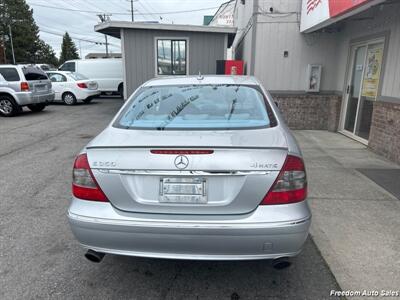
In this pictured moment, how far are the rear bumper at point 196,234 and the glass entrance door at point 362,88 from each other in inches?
233

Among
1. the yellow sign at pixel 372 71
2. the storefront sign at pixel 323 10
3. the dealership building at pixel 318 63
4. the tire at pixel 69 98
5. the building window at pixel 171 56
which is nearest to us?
the storefront sign at pixel 323 10

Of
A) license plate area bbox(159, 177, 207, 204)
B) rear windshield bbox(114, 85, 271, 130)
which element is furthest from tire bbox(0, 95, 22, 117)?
license plate area bbox(159, 177, 207, 204)

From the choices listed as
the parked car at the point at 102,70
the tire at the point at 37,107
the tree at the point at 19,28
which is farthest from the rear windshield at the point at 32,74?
the tree at the point at 19,28

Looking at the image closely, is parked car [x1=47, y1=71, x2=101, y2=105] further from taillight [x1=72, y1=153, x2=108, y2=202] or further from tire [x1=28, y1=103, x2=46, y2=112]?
taillight [x1=72, y1=153, x2=108, y2=202]

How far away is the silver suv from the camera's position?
35.0ft

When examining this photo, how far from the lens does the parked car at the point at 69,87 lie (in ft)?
49.1

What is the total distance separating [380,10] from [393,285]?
6.15m

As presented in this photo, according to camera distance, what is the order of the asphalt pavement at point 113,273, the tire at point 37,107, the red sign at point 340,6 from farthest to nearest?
the tire at point 37,107 < the red sign at point 340,6 < the asphalt pavement at point 113,273

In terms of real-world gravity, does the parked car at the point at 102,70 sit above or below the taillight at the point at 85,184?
above

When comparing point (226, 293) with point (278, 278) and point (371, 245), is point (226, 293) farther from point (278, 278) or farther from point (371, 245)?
point (371, 245)

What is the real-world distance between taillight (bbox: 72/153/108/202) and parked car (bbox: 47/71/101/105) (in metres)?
14.0

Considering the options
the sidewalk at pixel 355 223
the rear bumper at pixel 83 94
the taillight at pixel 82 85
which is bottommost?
the sidewalk at pixel 355 223

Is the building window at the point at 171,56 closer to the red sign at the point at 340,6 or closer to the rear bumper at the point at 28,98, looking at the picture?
the rear bumper at the point at 28,98

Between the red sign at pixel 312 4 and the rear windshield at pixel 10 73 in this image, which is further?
the rear windshield at pixel 10 73
